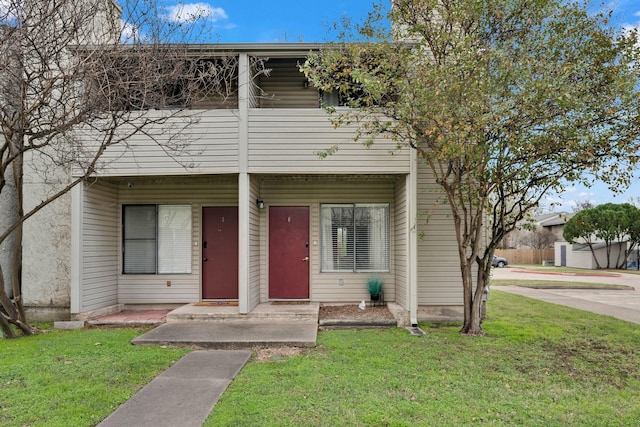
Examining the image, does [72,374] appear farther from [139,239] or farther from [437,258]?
[437,258]

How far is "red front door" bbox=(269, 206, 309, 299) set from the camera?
8.76 meters

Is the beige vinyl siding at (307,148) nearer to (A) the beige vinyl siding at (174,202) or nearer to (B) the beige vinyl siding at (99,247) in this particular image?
(A) the beige vinyl siding at (174,202)

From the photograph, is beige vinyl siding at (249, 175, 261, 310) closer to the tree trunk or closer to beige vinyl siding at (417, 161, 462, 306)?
beige vinyl siding at (417, 161, 462, 306)

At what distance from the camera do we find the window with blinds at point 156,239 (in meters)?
8.77

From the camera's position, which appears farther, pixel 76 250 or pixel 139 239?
pixel 139 239

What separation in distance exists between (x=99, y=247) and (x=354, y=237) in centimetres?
507

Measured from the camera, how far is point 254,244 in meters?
8.14

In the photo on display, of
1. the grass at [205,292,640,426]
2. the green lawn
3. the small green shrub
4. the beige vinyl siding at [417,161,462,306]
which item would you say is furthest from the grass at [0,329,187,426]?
the beige vinyl siding at [417,161,462,306]

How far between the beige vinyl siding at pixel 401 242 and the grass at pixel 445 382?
947mm

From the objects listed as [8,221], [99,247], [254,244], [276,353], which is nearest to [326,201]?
[254,244]

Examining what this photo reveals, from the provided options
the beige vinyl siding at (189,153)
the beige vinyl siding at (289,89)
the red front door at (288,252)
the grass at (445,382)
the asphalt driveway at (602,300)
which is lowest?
the asphalt driveway at (602,300)

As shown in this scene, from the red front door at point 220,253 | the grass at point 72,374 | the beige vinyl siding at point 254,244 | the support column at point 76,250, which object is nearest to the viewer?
the grass at point 72,374

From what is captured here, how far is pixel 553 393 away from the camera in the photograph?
14.4 ft

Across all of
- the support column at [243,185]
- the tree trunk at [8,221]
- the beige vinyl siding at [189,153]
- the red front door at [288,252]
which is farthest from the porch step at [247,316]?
the tree trunk at [8,221]
